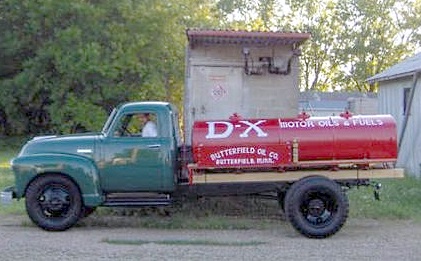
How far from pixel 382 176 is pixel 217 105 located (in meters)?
5.01

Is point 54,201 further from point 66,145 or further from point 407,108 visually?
point 407,108

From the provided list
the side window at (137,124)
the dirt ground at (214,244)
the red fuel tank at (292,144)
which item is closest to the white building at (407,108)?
the dirt ground at (214,244)

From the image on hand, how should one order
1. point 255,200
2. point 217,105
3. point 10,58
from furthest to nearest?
point 10,58 < point 217,105 < point 255,200

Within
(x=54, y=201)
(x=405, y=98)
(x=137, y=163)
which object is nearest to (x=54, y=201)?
(x=54, y=201)

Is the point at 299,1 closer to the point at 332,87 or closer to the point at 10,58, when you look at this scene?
the point at 332,87

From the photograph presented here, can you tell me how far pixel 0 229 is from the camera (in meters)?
11.0

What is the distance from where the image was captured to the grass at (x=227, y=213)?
11.5m

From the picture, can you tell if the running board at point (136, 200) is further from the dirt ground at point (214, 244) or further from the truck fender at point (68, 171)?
the dirt ground at point (214, 244)

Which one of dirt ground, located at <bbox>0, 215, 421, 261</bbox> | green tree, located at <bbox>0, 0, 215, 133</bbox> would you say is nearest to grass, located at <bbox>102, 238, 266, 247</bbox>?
dirt ground, located at <bbox>0, 215, 421, 261</bbox>

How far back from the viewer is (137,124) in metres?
11.2

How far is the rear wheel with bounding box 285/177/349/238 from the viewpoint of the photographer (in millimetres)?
10273

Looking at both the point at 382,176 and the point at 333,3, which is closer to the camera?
the point at 382,176

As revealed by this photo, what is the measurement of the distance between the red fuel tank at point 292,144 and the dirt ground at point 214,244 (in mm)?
1089

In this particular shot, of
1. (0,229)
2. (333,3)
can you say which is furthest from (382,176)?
(333,3)
